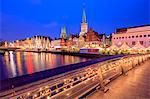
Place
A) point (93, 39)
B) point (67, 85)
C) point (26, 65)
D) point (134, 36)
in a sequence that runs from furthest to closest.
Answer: point (93, 39) → point (134, 36) → point (26, 65) → point (67, 85)

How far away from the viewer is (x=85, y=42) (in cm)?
9456

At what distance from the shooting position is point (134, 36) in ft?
215

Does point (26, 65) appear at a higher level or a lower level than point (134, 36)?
lower

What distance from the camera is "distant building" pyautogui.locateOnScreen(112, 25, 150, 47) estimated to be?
61.3 meters

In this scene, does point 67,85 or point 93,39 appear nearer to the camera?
point 67,85

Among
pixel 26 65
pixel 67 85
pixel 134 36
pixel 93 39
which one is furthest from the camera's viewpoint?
pixel 93 39

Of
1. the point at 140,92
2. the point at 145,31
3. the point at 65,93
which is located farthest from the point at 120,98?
the point at 145,31

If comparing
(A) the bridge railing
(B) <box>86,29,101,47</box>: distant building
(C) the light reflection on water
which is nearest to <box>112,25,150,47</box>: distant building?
(B) <box>86,29,101,47</box>: distant building

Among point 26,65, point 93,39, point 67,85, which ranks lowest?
point 26,65

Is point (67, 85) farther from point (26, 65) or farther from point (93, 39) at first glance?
point (93, 39)

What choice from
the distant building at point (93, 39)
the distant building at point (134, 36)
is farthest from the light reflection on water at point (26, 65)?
the distant building at point (93, 39)

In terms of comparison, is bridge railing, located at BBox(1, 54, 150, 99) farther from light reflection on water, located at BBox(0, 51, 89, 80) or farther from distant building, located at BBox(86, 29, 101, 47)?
distant building, located at BBox(86, 29, 101, 47)

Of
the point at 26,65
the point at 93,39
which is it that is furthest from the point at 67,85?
the point at 93,39

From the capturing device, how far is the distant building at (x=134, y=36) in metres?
61.3
